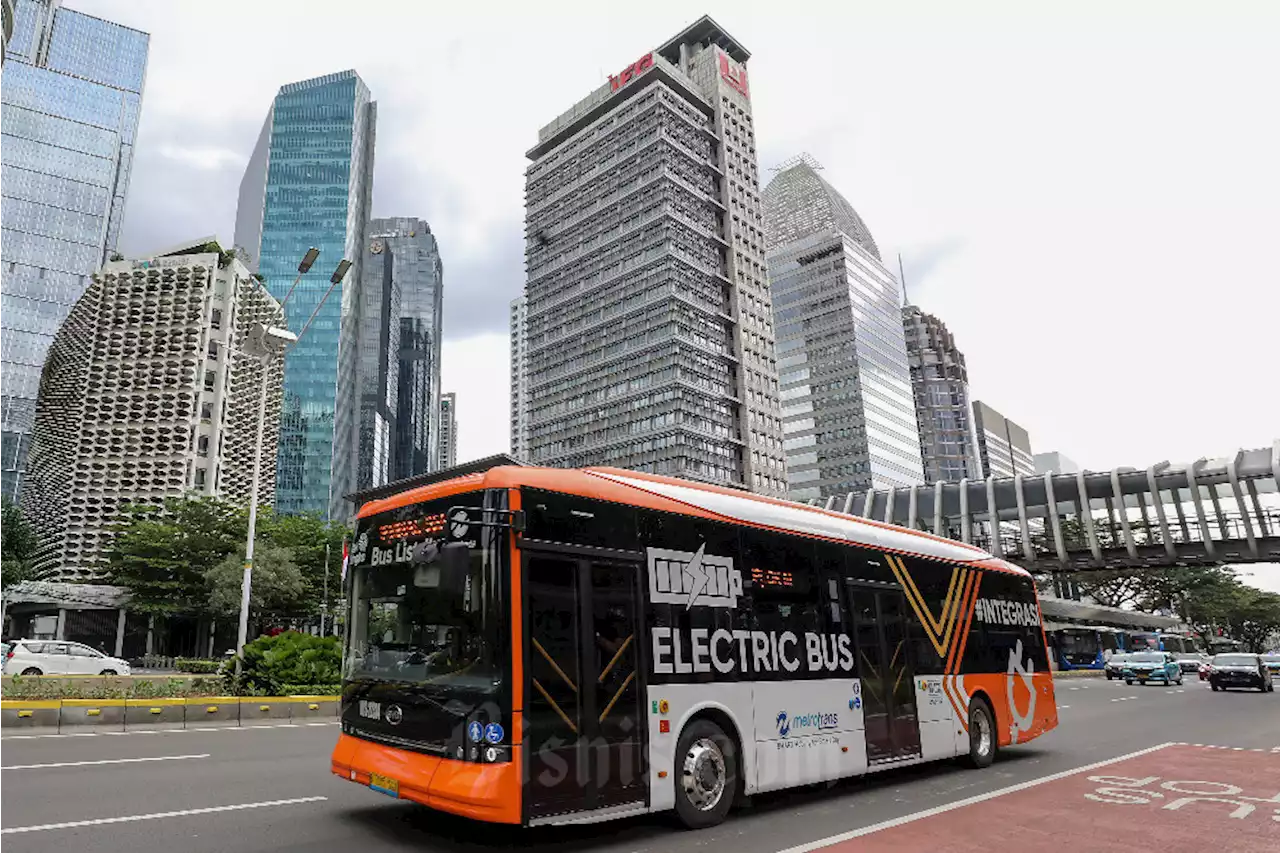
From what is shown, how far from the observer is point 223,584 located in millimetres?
41375

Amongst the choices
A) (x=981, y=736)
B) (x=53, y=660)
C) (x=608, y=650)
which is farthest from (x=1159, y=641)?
(x=53, y=660)

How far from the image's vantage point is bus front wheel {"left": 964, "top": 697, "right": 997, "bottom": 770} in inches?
433

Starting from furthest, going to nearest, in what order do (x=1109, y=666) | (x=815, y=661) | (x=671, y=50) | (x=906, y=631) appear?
(x=671, y=50)
(x=1109, y=666)
(x=906, y=631)
(x=815, y=661)

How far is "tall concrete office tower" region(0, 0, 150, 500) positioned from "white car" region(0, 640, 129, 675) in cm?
10511

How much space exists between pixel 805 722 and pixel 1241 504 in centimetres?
3677

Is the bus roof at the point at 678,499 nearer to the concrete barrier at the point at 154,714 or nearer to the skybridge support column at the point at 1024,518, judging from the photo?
the concrete barrier at the point at 154,714

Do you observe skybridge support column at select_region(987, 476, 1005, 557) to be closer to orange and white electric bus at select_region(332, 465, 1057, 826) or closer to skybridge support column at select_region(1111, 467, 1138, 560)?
skybridge support column at select_region(1111, 467, 1138, 560)

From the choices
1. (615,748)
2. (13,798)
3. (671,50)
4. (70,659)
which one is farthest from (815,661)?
(671,50)

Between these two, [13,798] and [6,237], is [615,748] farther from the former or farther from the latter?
[6,237]

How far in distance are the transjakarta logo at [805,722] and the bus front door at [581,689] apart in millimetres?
1983

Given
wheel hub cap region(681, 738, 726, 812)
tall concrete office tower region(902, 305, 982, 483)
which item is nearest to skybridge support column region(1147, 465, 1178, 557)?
wheel hub cap region(681, 738, 726, 812)

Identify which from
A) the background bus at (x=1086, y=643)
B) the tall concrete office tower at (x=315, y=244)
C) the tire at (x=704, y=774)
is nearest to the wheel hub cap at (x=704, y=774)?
the tire at (x=704, y=774)

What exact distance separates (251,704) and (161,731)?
91.3 inches

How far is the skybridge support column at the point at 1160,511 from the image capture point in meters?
36.3
